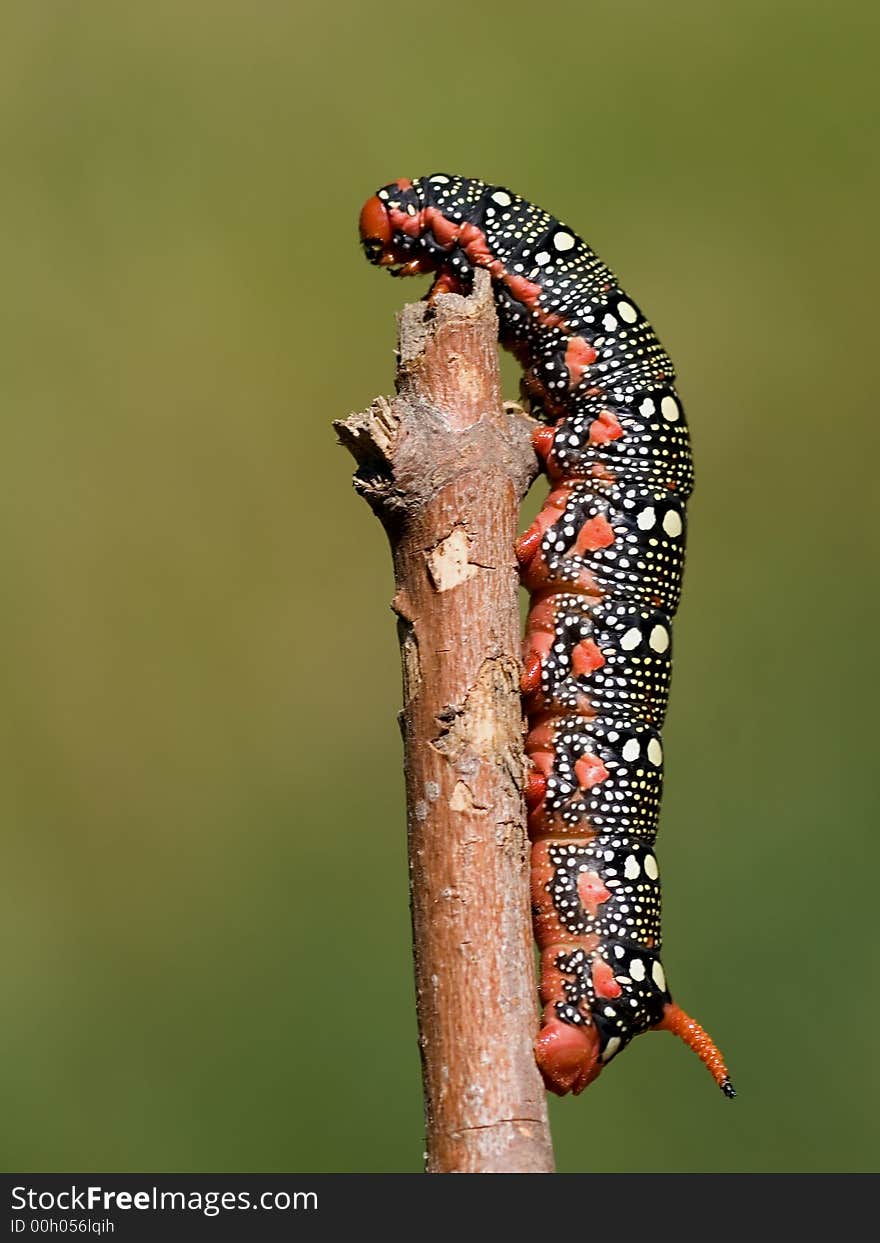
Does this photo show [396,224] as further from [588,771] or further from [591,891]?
[591,891]

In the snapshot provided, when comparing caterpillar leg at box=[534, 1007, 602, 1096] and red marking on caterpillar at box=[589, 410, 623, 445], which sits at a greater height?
red marking on caterpillar at box=[589, 410, 623, 445]

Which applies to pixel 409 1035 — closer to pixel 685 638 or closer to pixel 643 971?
pixel 685 638

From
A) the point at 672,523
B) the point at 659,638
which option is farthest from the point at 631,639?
the point at 672,523

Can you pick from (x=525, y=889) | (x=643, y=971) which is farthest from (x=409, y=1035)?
(x=525, y=889)

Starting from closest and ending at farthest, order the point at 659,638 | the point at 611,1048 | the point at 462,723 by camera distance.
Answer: the point at 462,723, the point at 611,1048, the point at 659,638

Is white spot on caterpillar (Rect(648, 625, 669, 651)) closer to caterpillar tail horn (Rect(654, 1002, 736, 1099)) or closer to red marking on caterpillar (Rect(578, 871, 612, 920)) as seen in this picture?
red marking on caterpillar (Rect(578, 871, 612, 920))

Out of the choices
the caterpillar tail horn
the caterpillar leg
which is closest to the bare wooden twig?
the caterpillar leg
